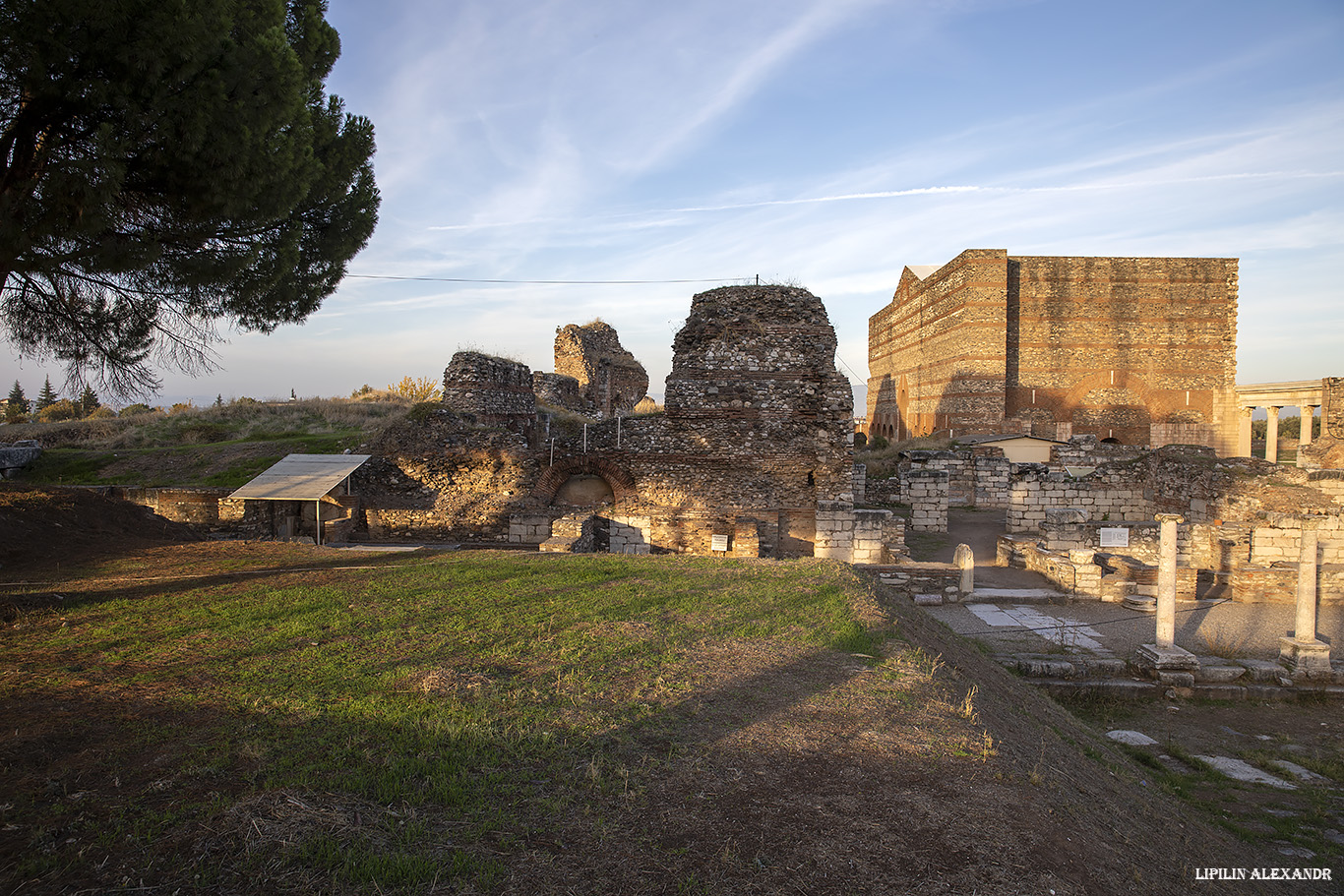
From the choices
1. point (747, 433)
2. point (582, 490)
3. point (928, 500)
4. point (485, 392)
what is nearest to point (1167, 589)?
point (747, 433)

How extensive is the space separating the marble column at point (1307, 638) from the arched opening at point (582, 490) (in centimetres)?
1269

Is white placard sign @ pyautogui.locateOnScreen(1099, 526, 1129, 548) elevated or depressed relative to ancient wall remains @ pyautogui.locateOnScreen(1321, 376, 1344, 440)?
depressed

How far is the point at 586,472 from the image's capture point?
16.2 m

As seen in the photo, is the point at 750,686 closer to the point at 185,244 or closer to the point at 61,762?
the point at 61,762

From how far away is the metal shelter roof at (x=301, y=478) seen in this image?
42.3 feet

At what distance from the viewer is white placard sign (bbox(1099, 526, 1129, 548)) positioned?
1320cm

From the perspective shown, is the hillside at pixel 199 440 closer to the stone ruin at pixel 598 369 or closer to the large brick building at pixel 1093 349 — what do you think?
the stone ruin at pixel 598 369

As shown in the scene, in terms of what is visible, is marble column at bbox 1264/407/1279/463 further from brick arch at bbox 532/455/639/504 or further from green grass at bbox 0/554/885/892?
green grass at bbox 0/554/885/892

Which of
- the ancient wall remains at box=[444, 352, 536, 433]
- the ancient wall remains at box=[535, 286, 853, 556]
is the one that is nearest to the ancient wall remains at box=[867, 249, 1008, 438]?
the ancient wall remains at box=[535, 286, 853, 556]

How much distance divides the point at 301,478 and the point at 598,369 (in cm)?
1423

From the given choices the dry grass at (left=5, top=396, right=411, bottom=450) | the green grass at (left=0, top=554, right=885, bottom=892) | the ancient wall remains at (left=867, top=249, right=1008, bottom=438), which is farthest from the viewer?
the ancient wall remains at (left=867, top=249, right=1008, bottom=438)

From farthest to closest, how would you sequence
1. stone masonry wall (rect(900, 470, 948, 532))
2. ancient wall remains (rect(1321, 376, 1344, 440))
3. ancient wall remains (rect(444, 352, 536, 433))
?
ancient wall remains (rect(1321, 376, 1344, 440))
stone masonry wall (rect(900, 470, 948, 532))
ancient wall remains (rect(444, 352, 536, 433))

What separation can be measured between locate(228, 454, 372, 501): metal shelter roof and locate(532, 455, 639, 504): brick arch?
411 centimetres

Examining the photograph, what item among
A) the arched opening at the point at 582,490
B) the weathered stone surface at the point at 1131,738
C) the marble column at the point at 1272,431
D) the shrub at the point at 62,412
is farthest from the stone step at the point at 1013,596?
the shrub at the point at 62,412
